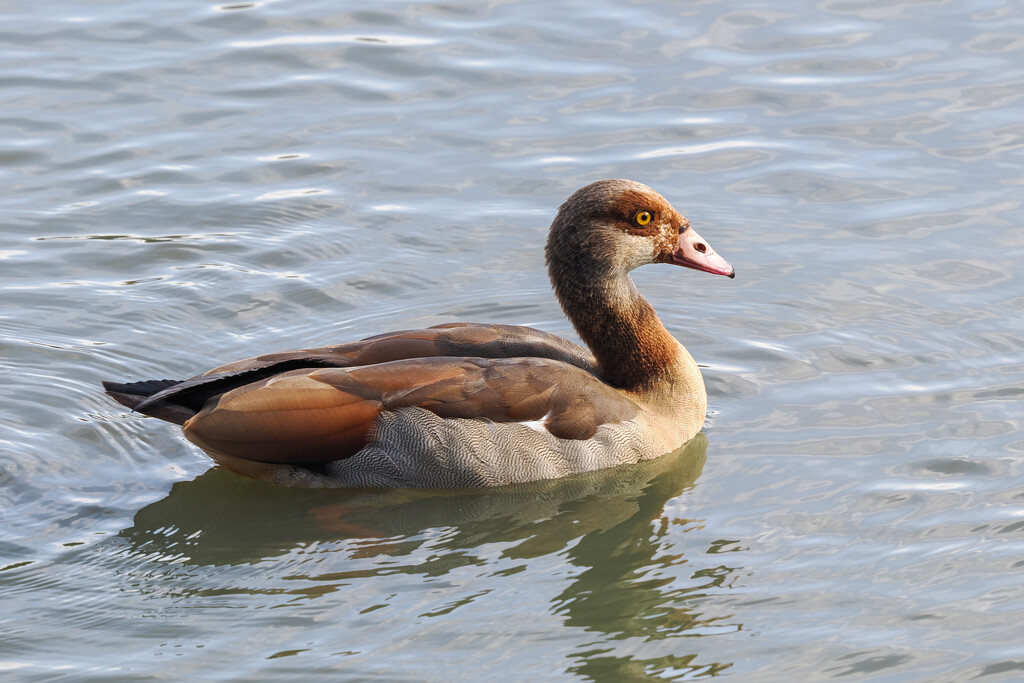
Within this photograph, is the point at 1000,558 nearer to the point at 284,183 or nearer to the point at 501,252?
the point at 501,252

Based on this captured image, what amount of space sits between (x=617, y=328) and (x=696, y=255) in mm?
707

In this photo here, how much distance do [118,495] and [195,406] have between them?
26.4 inches

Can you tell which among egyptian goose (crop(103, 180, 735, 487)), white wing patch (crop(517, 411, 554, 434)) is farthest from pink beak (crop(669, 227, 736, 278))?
white wing patch (crop(517, 411, 554, 434))

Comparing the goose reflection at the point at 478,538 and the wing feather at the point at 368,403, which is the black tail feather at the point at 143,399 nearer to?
the wing feather at the point at 368,403

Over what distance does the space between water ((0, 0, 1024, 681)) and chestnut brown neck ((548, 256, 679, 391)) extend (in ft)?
1.82

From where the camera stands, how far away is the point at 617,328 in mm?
9188

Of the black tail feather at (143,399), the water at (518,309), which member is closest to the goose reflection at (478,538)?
the water at (518,309)

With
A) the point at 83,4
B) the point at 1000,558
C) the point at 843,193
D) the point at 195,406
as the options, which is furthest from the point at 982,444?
the point at 83,4

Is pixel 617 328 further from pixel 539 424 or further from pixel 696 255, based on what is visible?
pixel 539 424

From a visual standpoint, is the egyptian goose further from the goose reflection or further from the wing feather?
the goose reflection

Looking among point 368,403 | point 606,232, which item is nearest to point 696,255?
point 606,232

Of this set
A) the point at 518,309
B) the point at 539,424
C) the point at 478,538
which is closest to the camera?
the point at 478,538

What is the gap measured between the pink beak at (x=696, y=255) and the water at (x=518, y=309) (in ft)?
3.02

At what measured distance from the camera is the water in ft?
24.1
